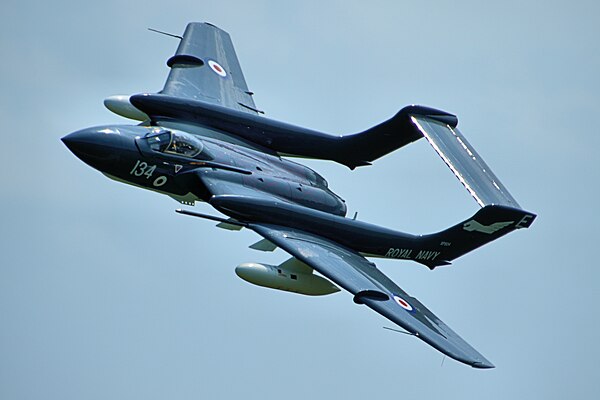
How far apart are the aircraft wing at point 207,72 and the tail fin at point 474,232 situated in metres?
11.4

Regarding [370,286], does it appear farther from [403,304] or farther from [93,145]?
[93,145]

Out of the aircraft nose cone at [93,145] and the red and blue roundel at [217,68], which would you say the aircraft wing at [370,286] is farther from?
the red and blue roundel at [217,68]

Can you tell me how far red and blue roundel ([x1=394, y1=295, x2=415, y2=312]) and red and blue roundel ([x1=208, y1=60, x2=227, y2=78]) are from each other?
56.8 ft

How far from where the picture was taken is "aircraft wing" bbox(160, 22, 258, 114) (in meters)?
65.4

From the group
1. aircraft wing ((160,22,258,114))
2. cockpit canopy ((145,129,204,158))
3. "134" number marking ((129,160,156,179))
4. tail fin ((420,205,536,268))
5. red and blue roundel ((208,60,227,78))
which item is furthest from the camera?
red and blue roundel ((208,60,227,78))

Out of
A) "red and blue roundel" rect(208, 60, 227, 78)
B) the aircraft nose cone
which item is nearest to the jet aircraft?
the aircraft nose cone

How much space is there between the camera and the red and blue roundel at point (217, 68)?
6800 cm

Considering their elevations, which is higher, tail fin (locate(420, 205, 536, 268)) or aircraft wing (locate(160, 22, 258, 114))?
aircraft wing (locate(160, 22, 258, 114))

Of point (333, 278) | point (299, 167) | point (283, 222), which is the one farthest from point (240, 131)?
point (333, 278)

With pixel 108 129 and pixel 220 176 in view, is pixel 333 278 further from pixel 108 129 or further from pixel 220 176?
pixel 108 129

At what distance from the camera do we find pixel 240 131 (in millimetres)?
63562

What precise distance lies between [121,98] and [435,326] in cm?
1855

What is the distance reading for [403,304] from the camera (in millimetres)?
55156

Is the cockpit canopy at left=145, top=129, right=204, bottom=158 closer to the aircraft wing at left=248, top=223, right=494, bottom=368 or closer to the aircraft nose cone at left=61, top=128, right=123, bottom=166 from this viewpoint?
the aircraft nose cone at left=61, top=128, right=123, bottom=166
